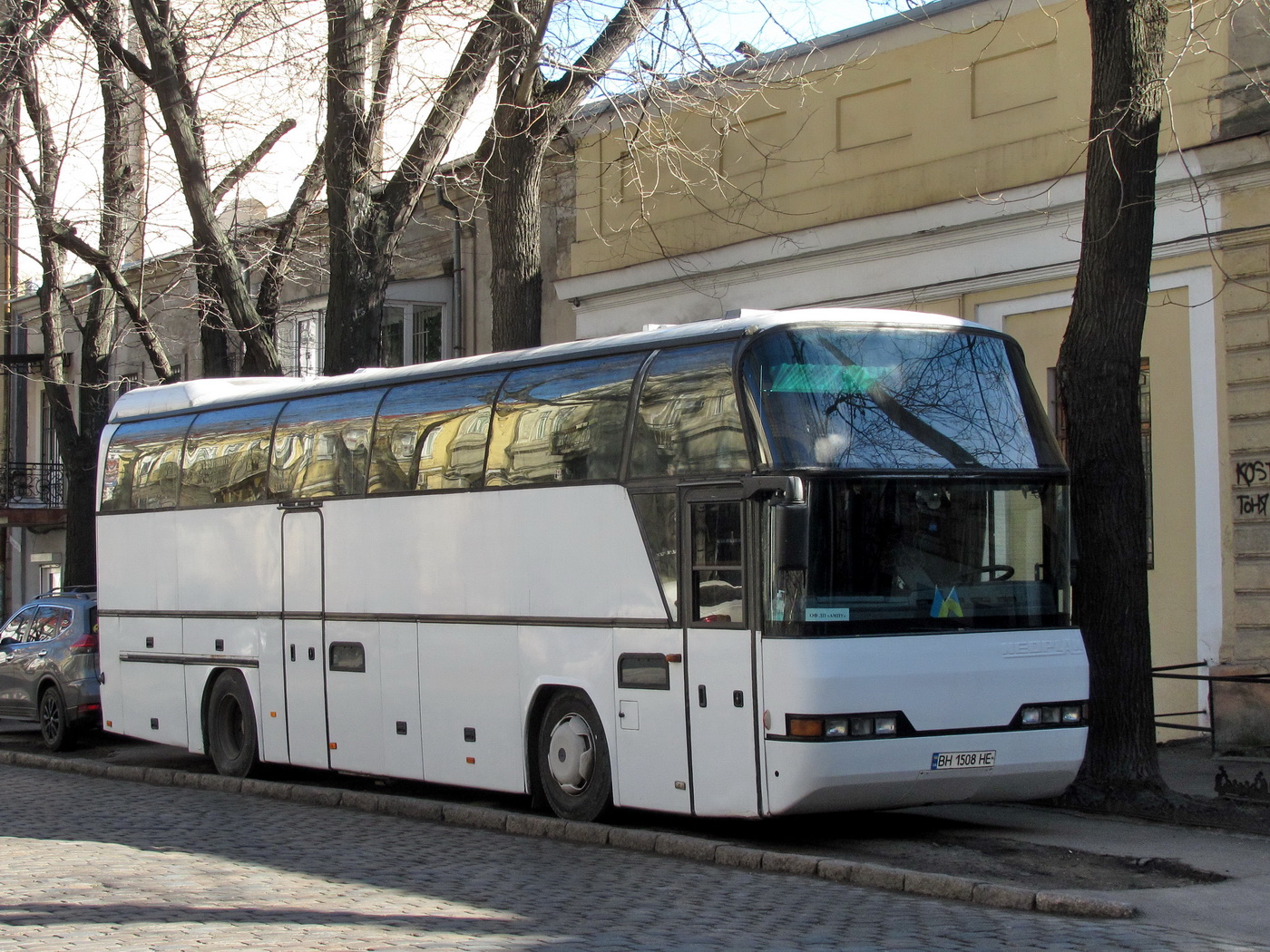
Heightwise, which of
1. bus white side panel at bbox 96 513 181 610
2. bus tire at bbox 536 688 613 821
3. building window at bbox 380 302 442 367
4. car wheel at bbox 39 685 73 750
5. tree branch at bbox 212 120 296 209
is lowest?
car wheel at bbox 39 685 73 750

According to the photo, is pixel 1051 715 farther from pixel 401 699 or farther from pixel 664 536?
pixel 401 699

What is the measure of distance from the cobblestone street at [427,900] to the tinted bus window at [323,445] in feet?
10.4

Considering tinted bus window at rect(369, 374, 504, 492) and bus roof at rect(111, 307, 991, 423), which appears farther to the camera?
tinted bus window at rect(369, 374, 504, 492)

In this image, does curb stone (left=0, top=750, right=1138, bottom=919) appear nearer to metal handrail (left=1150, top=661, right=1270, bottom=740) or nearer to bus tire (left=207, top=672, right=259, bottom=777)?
bus tire (left=207, top=672, right=259, bottom=777)

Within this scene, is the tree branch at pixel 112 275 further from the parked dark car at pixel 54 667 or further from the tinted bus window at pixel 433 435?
the tinted bus window at pixel 433 435

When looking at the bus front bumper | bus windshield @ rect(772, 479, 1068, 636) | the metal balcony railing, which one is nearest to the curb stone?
the bus front bumper

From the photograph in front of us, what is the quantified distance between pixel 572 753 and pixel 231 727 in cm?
539

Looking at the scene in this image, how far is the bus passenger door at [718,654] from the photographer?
9922 millimetres

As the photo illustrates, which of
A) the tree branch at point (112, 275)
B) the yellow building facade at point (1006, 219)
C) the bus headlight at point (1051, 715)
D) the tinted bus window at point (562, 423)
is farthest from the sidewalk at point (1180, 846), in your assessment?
the tree branch at point (112, 275)

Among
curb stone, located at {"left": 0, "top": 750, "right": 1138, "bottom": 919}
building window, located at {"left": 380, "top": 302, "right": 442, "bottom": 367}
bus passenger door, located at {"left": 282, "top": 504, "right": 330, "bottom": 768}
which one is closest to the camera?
curb stone, located at {"left": 0, "top": 750, "right": 1138, "bottom": 919}

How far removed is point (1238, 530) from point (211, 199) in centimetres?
1102

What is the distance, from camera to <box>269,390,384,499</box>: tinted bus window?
539 inches

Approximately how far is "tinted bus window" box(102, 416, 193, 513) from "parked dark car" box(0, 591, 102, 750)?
6.87ft

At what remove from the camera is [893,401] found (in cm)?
1021
